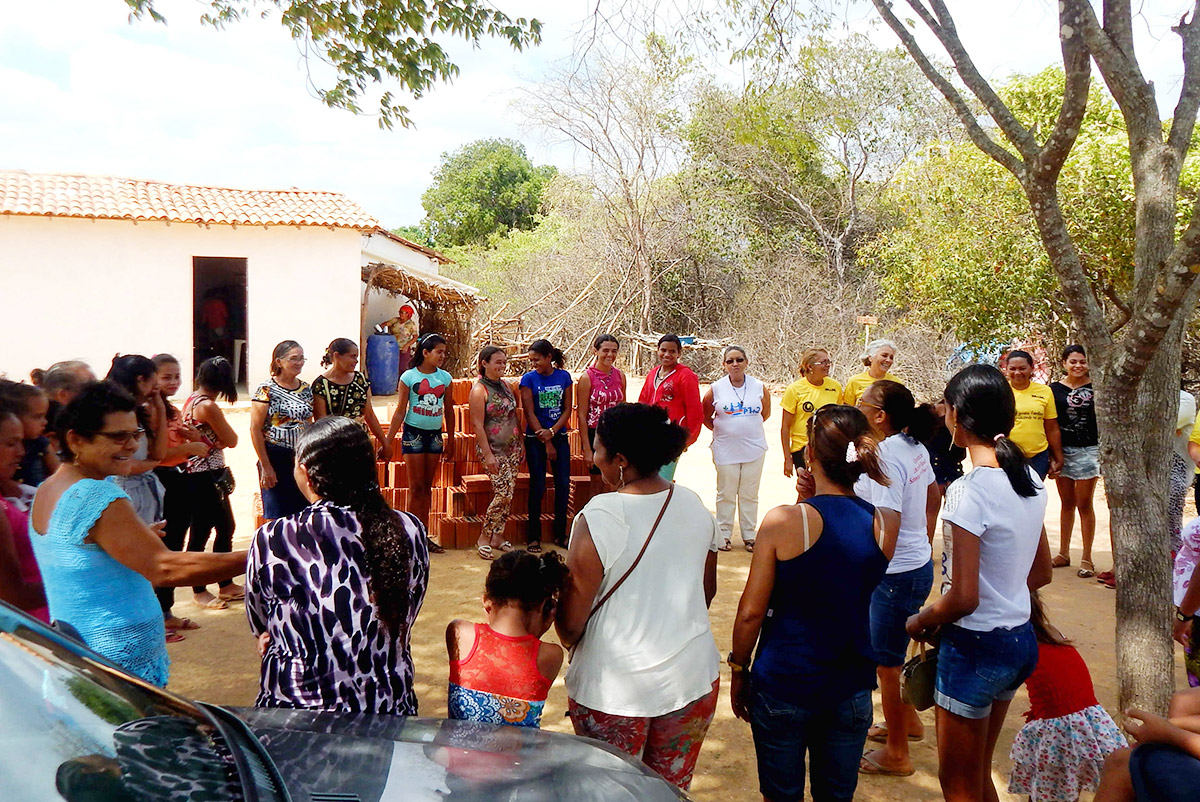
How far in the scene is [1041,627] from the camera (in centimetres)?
314

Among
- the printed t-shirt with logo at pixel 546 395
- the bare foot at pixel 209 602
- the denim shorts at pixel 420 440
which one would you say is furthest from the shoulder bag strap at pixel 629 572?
the denim shorts at pixel 420 440

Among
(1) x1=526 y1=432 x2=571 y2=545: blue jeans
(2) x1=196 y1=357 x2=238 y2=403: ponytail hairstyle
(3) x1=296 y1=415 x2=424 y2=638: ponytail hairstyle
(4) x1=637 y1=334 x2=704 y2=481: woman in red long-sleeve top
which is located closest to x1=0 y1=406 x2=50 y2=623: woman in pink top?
(3) x1=296 y1=415 x2=424 y2=638: ponytail hairstyle

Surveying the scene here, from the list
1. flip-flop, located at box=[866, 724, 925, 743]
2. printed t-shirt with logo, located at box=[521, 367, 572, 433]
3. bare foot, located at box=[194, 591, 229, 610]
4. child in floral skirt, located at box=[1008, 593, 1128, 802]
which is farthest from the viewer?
printed t-shirt with logo, located at box=[521, 367, 572, 433]

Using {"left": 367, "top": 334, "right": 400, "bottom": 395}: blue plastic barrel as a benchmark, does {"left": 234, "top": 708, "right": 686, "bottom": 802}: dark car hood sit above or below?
below

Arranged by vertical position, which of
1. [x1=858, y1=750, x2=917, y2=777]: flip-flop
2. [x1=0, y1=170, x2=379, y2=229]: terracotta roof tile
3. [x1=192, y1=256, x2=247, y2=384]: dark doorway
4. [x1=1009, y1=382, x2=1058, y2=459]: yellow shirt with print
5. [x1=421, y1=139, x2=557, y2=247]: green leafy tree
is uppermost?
[x1=421, y1=139, x2=557, y2=247]: green leafy tree

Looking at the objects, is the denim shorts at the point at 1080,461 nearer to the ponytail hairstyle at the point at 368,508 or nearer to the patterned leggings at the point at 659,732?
the patterned leggings at the point at 659,732

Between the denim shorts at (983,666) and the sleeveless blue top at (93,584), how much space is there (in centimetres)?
254

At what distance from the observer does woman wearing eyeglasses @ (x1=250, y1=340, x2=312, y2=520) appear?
5738mm

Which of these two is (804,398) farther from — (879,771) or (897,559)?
(879,771)

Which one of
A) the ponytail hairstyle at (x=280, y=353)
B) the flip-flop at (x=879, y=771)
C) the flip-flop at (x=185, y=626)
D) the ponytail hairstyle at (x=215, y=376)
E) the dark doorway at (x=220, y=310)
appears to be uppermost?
the dark doorway at (x=220, y=310)

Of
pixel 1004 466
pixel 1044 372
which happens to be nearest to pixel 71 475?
pixel 1004 466

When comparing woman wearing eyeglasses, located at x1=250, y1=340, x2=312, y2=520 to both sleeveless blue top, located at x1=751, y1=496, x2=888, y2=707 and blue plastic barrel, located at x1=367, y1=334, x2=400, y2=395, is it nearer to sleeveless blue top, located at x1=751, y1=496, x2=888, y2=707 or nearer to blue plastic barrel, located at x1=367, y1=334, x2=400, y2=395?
sleeveless blue top, located at x1=751, y1=496, x2=888, y2=707

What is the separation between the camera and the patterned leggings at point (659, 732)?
258cm

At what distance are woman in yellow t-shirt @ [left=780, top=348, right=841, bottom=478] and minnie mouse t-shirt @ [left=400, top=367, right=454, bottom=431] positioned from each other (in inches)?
110
